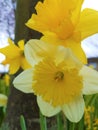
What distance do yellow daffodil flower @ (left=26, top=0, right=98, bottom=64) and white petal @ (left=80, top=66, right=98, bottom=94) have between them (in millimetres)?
33

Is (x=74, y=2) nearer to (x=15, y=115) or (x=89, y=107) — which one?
(x=89, y=107)

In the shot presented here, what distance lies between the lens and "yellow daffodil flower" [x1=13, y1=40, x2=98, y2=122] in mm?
570

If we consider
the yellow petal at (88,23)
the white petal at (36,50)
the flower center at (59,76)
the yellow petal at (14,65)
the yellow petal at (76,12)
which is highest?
the yellow petal at (76,12)

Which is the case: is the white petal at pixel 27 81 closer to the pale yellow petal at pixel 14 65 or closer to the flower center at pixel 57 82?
the flower center at pixel 57 82

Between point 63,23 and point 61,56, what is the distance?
0.20 ft

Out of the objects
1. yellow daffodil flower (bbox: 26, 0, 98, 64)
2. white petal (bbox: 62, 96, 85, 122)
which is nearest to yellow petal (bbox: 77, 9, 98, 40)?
yellow daffodil flower (bbox: 26, 0, 98, 64)

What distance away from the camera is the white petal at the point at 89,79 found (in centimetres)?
59

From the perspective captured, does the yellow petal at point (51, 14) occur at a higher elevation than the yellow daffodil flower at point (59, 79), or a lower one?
higher

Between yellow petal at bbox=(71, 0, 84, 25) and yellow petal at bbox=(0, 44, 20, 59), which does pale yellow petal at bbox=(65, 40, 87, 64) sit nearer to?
yellow petal at bbox=(71, 0, 84, 25)

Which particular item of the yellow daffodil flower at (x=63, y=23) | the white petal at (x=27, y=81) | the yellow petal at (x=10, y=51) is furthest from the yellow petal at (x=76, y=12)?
the yellow petal at (x=10, y=51)

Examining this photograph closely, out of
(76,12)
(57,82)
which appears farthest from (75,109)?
(76,12)

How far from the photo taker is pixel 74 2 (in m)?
0.57

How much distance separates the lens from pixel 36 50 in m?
0.60

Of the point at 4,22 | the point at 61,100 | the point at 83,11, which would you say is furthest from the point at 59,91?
the point at 4,22
